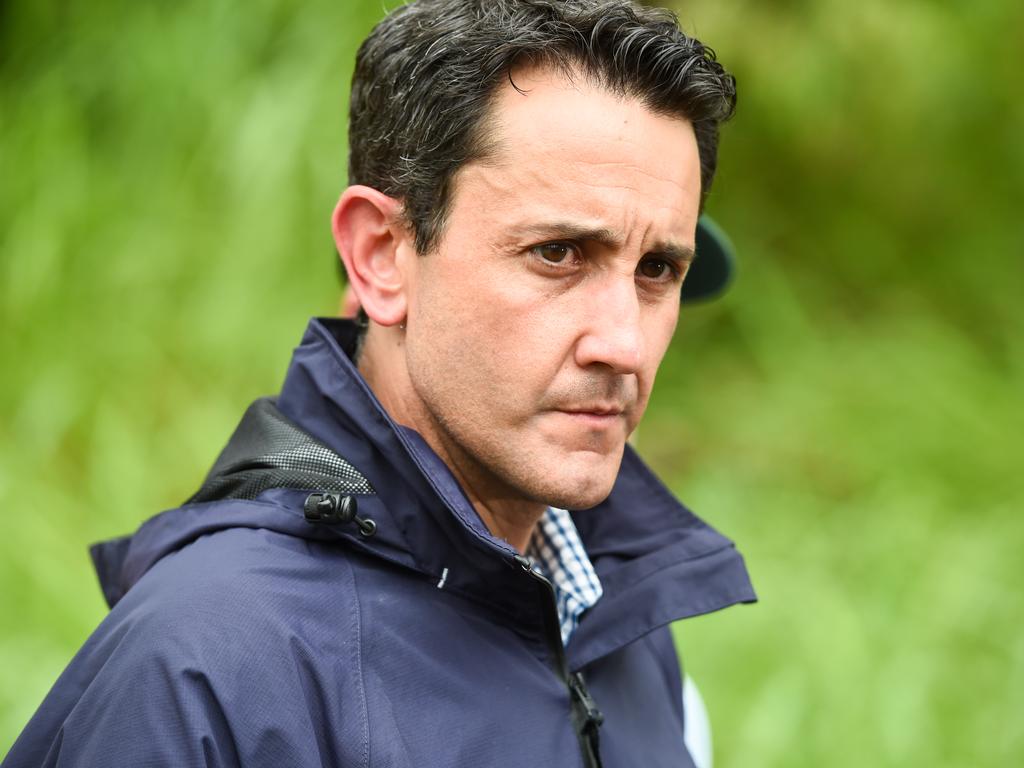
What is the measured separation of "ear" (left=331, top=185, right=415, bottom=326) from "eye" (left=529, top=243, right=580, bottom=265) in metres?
0.21

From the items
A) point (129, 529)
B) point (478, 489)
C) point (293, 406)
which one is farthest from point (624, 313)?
point (129, 529)

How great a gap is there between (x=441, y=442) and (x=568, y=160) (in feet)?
1.52

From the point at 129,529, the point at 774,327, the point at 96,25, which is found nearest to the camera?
the point at 129,529

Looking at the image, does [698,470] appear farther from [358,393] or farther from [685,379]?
[358,393]

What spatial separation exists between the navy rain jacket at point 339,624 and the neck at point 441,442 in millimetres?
115

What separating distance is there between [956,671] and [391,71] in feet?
10.5

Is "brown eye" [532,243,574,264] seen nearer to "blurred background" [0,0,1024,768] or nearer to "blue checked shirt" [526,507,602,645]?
"blue checked shirt" [526,507,602,645]

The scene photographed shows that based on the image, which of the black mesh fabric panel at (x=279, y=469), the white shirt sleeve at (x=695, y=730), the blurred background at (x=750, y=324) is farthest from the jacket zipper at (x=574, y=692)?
the blurred background at (x=750, y=324)

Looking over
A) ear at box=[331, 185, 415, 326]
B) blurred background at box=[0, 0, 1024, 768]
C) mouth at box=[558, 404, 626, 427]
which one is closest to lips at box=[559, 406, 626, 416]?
mouth at box=[558, 404, 626, 427]

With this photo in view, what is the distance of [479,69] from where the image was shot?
1.72 m

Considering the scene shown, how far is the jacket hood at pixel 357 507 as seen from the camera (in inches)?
63.0

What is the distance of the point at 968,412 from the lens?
211 inches

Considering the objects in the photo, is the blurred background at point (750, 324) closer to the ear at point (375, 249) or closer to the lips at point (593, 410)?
the ear at point (375, 249)

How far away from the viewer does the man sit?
4.83 ft
